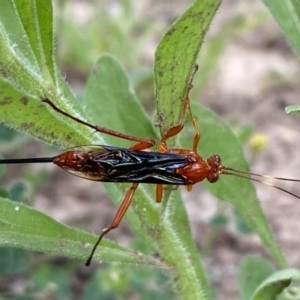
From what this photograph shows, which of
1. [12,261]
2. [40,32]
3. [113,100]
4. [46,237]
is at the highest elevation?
[113,100]

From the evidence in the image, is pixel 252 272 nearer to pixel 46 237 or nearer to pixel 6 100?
pixel 46 237

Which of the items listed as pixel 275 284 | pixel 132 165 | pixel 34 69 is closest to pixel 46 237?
pixel 132 165

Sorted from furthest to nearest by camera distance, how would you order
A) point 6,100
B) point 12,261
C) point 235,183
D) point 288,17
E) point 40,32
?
point 12,261, point 235,183, point 288,17, point 40,32, point 6,100

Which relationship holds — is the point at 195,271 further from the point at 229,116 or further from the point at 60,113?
the point at 229,116

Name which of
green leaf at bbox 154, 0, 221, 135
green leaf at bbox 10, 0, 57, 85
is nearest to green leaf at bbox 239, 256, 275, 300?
green leaf at bbox 154, 0, 221, 135

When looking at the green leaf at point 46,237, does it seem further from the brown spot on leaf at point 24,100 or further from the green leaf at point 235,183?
the green leaf at point 235,183

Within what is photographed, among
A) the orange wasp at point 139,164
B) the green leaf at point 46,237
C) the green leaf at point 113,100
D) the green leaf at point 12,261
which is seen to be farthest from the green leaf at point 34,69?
the green leaf at point 12,261
